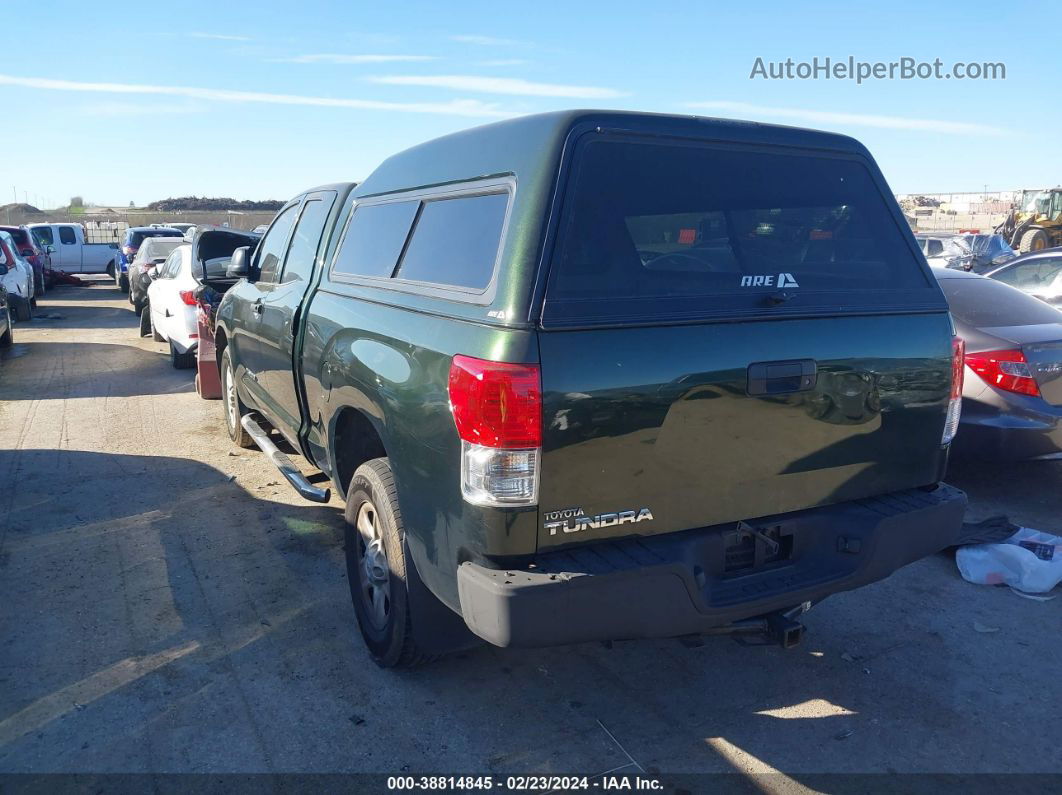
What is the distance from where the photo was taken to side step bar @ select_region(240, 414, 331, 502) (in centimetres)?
456

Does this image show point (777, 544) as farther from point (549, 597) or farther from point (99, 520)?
point (99, 520)

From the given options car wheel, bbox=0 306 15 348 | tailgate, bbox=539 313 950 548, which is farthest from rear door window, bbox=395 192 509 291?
car wheel, bbox=0 306 15 348

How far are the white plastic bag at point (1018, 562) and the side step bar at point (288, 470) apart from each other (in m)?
3.57

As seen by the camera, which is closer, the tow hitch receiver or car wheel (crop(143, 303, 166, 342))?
the tow hitch receiver

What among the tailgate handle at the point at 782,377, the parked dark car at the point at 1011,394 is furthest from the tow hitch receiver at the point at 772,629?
the parked dark car at the point at 1011,394

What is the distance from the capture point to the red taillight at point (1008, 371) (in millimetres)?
5512

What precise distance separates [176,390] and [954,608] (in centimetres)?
836

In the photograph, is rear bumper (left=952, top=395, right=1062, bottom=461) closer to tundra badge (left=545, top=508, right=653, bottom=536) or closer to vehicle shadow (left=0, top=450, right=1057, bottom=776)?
vehicle shadow (left=0, top=450, right=1057, bottom=776)

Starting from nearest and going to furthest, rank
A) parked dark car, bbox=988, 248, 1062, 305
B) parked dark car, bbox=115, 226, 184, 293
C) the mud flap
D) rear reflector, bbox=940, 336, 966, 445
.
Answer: the mud flap < rear reflector, bbox=940, 336, 966, 445 < parked dark car, bbox=988, 248, 1062, 305 < parked dark car, bbox=115, 226, 184, 293

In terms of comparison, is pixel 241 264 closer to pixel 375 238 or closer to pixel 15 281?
pixel 375 238

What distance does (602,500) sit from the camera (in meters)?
2.78

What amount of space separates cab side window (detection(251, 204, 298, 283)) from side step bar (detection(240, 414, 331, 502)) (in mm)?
1044

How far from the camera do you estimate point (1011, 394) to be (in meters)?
5.53

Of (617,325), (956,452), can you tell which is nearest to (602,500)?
(617,325)
